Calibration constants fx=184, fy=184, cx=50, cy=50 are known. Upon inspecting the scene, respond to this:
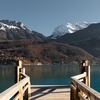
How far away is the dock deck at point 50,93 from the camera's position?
6902 millimetres

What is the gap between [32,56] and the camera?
186625 mm

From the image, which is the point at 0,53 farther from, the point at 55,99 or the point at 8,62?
the point at 55,99

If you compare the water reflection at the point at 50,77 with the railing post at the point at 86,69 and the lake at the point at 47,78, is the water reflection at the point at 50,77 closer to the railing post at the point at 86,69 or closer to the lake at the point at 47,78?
the lake at the point at 47,78

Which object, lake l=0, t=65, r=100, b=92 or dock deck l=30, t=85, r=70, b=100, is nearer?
dock deck l=30, t=85, r=70, b=100

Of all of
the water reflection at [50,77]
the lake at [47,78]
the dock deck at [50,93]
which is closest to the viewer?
the dock deck at [50,93]

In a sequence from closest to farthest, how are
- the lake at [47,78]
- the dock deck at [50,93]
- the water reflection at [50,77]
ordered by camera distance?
the dock deck at [50,93], the lake at [47,78], the water reflection at [50,77]

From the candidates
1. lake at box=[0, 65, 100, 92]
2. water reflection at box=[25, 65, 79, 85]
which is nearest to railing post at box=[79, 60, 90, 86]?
lake at box=[0, 65, 100, 92]

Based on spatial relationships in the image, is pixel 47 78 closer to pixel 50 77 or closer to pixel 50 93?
pixel 50 77

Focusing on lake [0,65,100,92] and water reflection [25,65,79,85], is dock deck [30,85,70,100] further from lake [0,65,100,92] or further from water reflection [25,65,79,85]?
water reflection [25,65,79,85]

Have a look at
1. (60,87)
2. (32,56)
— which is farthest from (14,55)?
(60,87)

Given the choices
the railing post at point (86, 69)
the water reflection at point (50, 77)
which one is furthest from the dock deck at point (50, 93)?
the water reflection at point (50, 77)

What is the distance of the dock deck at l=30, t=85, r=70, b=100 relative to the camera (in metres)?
6.90

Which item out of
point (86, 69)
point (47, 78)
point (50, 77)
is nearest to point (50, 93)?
point (86, 69)

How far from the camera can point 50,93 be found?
23.5 feet
